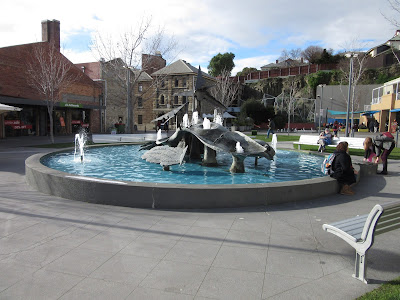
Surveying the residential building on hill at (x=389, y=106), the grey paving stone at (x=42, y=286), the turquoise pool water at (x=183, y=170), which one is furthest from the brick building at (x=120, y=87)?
the residential building on hill at (x=389, y=106)

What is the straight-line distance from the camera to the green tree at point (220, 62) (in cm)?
7300

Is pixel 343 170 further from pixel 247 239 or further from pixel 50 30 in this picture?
pixel 50 30

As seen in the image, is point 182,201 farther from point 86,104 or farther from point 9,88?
point 86,104

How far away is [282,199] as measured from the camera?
6145mm

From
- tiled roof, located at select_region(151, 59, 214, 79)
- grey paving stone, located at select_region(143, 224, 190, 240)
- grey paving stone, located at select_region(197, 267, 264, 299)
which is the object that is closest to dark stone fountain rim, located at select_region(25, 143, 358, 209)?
grey paving stone, located at select_region(143, 224, 190, 240)

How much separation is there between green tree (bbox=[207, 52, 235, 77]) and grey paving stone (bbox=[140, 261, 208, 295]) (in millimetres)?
72208

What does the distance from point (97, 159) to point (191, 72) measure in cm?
4130

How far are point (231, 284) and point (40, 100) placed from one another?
2831 centimetres

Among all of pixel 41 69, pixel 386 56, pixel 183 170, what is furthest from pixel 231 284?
pixel 386 56

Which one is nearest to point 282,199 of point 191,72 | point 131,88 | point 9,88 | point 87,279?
point 87,279

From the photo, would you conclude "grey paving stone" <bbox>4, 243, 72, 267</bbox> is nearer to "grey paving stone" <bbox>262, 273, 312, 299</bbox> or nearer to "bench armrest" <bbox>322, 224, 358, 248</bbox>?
"grey paving stone" <bbox>262, 273, 312, 299</bbox>

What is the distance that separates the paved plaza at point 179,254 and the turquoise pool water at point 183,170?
2589 mm

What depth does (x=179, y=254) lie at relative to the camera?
3859 mm

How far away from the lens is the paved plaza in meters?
3.08
